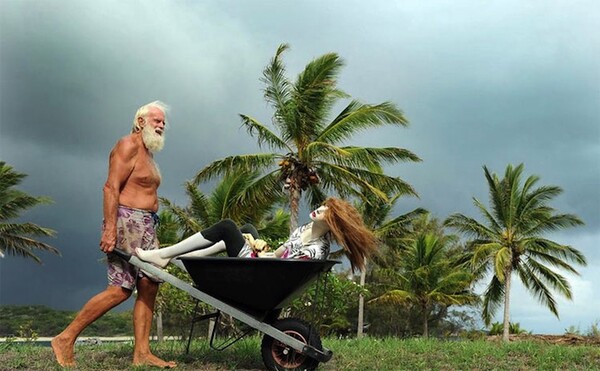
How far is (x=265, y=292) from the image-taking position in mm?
5418

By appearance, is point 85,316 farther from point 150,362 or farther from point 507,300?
point 507,300

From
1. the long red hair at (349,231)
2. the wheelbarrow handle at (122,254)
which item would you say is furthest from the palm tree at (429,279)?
the wheelbarrow handle at (122,254)

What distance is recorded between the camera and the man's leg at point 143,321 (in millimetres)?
5988

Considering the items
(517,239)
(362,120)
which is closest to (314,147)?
(362,120)

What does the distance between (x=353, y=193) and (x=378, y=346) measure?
15306mm

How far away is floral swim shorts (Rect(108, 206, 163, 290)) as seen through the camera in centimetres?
588

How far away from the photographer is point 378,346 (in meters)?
7.61

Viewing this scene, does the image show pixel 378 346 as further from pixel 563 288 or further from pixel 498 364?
pixel 563 288

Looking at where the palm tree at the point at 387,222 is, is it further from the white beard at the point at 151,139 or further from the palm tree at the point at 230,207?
the white beard at the point at 151,139

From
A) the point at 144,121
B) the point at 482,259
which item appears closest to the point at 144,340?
the point at 144,121

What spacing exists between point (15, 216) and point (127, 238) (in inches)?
990

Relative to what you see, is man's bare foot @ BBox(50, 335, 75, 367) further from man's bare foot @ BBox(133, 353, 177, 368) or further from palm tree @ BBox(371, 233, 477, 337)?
palm tree @ BBox(371, 233, 477, 337)

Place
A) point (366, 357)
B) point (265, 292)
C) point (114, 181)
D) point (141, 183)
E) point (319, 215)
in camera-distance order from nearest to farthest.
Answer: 1. point (265, 292)
2. point (319, 215)
3. point (114, 181)
4. point (141, 183)
5. point (366, 357)

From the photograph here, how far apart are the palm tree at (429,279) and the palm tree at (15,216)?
54.1ft
